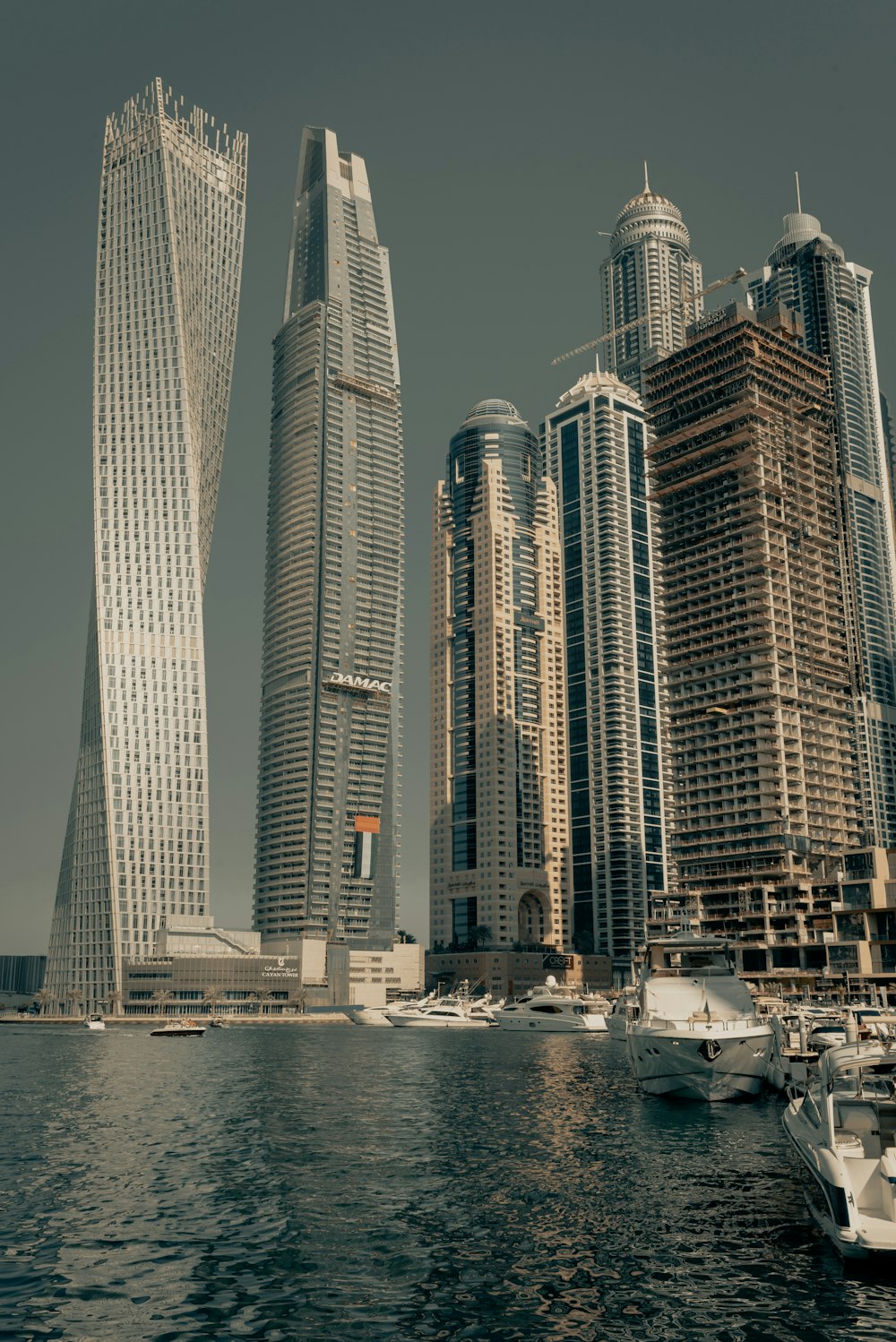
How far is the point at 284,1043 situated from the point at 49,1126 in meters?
103

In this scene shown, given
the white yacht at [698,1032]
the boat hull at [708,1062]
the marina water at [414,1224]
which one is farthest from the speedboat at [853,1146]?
the white yacht at [698,1032]

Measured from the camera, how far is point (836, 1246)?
35594mm

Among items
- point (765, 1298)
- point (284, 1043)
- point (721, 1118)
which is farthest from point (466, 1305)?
point (284, 1043)

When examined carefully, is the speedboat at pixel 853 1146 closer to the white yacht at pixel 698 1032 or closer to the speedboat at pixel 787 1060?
the speedboat at pixel 787 1060

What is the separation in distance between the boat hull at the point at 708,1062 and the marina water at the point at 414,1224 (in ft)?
5.00

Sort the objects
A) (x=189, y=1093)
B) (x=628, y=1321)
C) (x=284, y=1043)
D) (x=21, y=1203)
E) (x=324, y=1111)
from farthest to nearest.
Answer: (x=284, y=1043)
(x=189, y=1093)
(x=324, y=1111)
(x=21, y=1203)
(x=628, y=1321)

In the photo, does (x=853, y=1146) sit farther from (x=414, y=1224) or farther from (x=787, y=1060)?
(x=787, y=1060)

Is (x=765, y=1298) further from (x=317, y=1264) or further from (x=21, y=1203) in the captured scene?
(x=21, y=1203)

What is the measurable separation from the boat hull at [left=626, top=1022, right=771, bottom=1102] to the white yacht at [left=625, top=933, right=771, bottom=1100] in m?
0.06

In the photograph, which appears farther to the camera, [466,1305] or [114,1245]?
[114,1245]

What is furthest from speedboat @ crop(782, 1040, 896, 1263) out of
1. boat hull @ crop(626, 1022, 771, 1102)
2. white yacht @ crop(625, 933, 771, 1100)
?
white yacht @ crop(625, 933, 771, 1100)

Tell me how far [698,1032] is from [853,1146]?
1538 inches

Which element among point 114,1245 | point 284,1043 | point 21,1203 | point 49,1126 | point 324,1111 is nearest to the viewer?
point 114,1245

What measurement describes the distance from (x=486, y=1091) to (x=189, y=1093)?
22244mm
